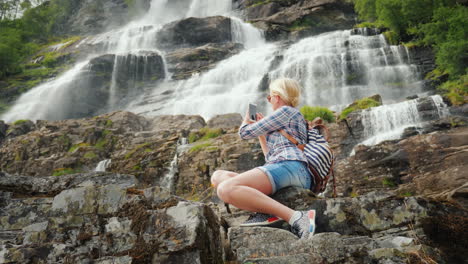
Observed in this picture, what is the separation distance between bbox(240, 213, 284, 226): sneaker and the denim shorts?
0.30m

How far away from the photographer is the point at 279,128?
3482mm

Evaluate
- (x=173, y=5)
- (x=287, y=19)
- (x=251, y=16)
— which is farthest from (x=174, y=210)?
(x=173, y=5)

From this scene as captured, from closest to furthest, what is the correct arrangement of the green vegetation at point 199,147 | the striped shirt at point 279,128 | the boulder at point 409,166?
the striped shirt at point 279,128, the boulder at point 409,166, the green vegetation at point 199,147

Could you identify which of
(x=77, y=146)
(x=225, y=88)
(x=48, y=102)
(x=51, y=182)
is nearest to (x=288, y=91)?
(x=51, y=182)

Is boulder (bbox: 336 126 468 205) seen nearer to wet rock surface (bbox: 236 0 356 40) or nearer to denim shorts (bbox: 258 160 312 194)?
denim shorts (bbox: 258 160 312 194)

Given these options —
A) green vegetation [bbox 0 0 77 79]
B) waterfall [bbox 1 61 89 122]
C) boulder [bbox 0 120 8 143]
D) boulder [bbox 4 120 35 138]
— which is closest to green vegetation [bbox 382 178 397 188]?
boulder [bbox 4 120 35 138]

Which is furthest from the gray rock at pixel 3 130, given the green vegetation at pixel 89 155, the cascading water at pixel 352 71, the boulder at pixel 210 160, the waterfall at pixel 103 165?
the cascading water at pixel 352 71

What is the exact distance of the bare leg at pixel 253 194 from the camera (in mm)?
3096

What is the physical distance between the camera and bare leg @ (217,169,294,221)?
3.10 m

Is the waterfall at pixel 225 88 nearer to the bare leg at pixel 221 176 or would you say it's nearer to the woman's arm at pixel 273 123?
the bare leg at pixel 221 176

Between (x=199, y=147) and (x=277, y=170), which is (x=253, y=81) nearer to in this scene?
(x=199, y=147)

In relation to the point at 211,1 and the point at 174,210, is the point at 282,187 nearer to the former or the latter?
the point at 174,210

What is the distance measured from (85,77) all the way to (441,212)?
3184 cm

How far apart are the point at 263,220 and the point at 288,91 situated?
155 cm
